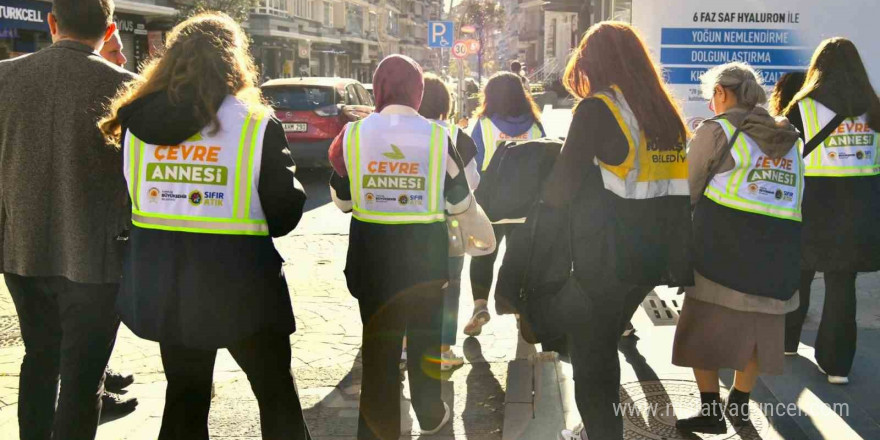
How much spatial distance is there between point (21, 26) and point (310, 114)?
601 inches

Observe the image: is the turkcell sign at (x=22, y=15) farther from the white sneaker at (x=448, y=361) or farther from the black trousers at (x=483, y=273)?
the white sneaker at (x=448, y=361)

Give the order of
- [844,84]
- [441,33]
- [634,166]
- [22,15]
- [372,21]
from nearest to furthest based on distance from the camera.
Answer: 1. [634,166]
2. [844,84]
3. [441,33]
4. [22,15]
5. [372,21]

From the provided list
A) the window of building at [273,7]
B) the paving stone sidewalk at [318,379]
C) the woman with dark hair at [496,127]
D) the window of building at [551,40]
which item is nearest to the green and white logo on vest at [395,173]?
the paving stone sidewalk at [318,379]

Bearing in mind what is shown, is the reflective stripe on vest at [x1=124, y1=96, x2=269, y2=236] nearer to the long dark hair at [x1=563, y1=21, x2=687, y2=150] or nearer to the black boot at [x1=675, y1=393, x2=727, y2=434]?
the long dark hair at [x1=563, y1=21, x2=687, y2=150]

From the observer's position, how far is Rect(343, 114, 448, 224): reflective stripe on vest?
3.60m

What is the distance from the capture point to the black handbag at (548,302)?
11.6ft

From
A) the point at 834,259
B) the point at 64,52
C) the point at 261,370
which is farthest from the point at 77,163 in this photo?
the point at 834,259

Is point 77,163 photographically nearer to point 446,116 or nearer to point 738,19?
point 446,116

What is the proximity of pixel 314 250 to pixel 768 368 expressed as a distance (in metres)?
5.72

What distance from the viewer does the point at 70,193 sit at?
3.25 m

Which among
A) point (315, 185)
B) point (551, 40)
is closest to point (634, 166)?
point (315, 185)

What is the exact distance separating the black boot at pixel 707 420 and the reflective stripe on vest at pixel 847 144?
1.55m

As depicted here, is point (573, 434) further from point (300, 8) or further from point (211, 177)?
point (300, 8)

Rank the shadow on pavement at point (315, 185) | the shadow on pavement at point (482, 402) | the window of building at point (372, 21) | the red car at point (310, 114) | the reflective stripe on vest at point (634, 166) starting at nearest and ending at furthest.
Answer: the reflective stripe on vest at point (634, 166) < the shadow on pavement at point (482, 402) < the shadow on pavement at point (315, 185) < the red car at point (310, 114) < the window of building at point (372, 21)
